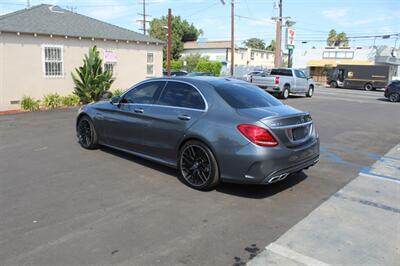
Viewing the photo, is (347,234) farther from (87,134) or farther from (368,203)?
(87,134)

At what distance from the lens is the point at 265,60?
234ft

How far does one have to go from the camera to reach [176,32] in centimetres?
6494

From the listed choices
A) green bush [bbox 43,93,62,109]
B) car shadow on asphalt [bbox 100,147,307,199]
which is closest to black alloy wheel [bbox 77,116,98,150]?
car shadow on asphalt [bbox 100,147,307,199]

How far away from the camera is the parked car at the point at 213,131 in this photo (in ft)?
17.0

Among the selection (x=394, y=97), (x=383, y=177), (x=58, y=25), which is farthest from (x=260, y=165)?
(x=394, y=97)

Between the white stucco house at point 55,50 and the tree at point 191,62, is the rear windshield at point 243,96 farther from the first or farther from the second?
the tree at point 191,62

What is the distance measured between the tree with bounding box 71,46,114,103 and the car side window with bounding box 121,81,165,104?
10.7 metres

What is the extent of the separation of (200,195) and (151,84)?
2.32 meters

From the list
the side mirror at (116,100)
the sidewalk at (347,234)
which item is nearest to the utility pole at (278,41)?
the side mirror at (116,100)

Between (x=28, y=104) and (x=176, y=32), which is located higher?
A: (x=176, y=32)

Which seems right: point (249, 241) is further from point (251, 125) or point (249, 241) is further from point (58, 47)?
point (58, 47)

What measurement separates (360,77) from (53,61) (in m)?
34.2

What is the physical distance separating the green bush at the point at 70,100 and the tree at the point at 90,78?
10.0 inches

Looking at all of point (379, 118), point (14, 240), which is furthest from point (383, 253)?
point (379, 118)
